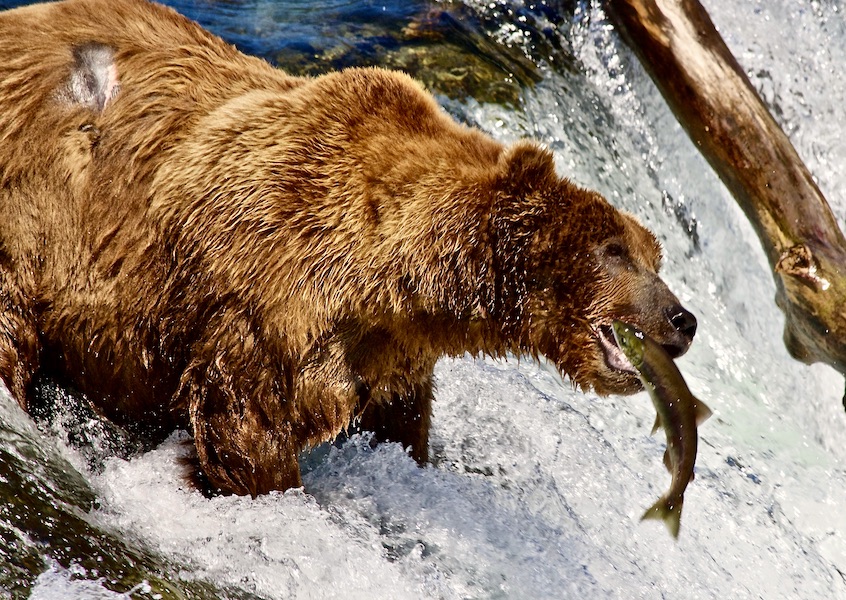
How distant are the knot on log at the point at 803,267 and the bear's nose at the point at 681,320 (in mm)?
1797

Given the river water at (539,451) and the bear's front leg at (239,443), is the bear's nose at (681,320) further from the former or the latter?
the bear's front leg at (239,443)

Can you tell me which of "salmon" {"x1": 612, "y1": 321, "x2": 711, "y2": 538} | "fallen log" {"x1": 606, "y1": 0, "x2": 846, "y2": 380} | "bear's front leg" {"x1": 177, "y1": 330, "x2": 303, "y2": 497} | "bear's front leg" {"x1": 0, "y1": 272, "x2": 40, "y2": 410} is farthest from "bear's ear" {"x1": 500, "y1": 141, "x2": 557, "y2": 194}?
"fallen log" {"x1": 606, "y1": 0, "x2": 846, "y2": 380}

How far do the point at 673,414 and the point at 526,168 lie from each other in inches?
40.4

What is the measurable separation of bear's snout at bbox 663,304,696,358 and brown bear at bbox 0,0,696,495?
11 millimetres

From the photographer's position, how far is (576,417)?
17.3ft

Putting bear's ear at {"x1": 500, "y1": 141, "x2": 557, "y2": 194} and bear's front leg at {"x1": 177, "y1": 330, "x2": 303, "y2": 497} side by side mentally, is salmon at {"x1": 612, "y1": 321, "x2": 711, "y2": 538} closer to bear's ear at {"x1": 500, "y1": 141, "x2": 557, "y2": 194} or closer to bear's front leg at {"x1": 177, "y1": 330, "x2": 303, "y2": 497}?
bear's ear at {"x1": 500, "y1": 141, "x2": 557, "y2": 194}

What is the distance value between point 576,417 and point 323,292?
1938 millimetres

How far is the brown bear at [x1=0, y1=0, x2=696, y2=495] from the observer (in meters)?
3.84

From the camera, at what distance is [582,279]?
12.6ft

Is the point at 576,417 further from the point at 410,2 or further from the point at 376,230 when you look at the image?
the point at 410,2

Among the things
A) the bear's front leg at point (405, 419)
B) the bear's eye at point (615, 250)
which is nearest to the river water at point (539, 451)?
the bear's front leg at point (405, 419)

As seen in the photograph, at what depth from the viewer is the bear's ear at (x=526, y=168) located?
12.6 feet

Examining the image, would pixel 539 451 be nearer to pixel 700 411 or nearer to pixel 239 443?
pixel 700 411

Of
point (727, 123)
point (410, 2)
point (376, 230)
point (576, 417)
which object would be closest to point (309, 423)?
point (376, 230)
